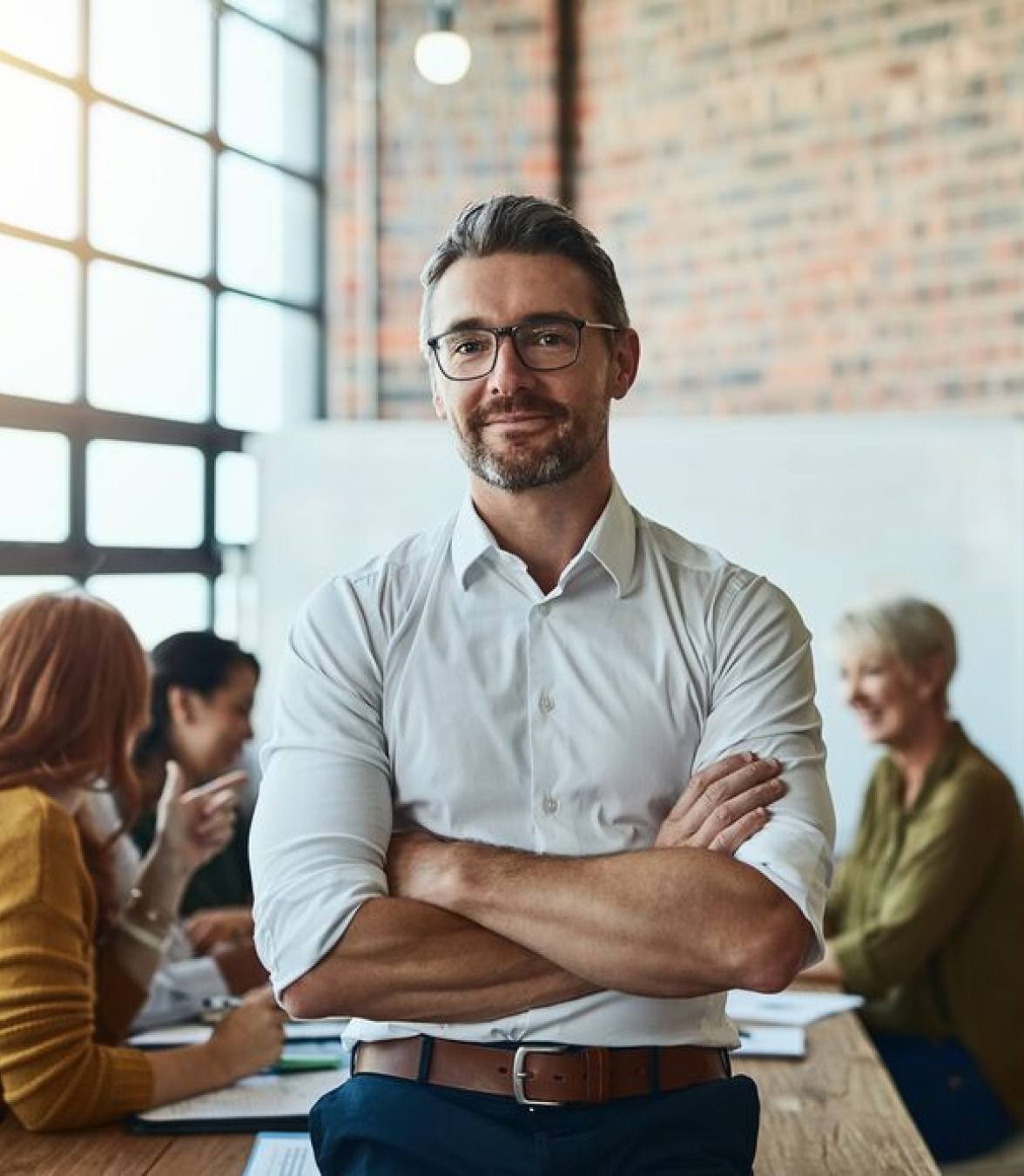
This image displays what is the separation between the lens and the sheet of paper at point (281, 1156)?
1972mm

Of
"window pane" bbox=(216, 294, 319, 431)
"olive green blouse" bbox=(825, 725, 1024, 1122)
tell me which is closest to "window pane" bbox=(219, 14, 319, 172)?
"window pane" bbox=(216, 294, 319, 431)

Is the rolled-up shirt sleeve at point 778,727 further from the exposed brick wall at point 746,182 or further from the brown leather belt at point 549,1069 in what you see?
the exposed brick wall at point 746,182

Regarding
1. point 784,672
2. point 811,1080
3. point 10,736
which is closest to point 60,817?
point 10,736

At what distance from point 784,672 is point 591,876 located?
337 mm

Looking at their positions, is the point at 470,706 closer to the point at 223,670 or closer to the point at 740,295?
the point at 223,670

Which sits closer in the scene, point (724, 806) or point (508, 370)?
point (724, 806)

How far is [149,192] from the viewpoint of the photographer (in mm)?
4719

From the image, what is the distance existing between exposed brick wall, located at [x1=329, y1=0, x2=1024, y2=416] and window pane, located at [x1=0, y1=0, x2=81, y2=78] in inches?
48.9

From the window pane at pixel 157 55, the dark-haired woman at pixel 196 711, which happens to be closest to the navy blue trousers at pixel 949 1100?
the dark-haired woman at pixel 196 711

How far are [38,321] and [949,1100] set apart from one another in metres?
2.93

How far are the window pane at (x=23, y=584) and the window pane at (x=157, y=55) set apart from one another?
4.53 feet

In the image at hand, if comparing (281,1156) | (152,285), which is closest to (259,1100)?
(281,1156)

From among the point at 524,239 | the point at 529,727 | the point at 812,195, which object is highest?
the point at 812,195

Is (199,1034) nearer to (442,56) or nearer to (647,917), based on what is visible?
(647,917)
